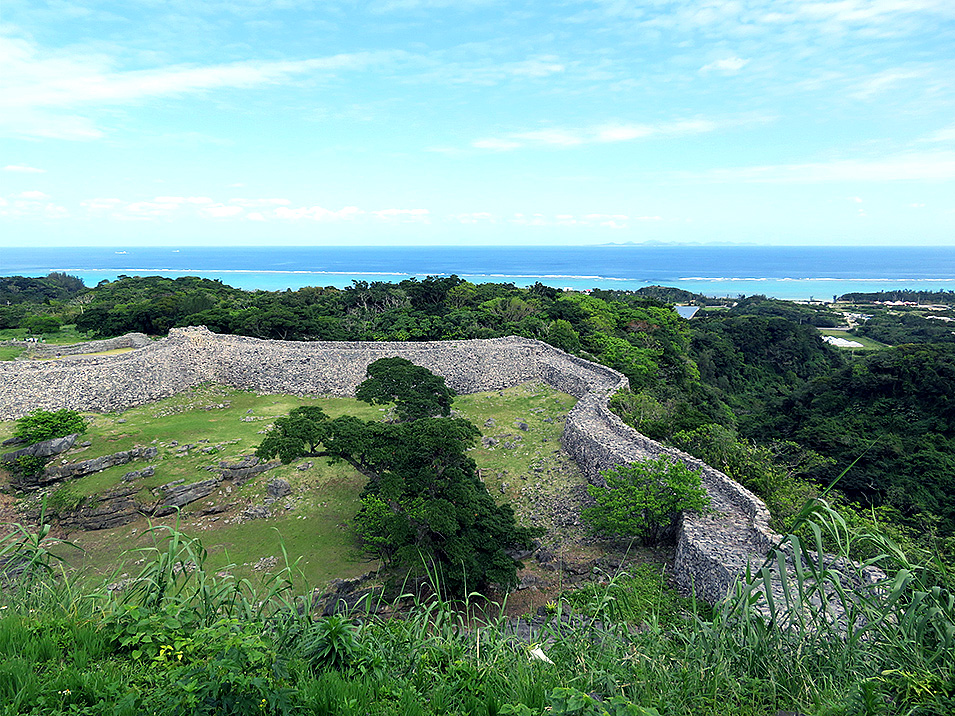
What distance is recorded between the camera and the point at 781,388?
32.8m

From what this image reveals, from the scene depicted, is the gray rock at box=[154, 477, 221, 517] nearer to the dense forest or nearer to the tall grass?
the tall grass

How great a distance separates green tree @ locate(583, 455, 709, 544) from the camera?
9.27 m

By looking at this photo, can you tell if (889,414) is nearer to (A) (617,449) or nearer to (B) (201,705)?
(A) (617,449)

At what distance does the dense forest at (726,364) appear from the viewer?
1322 centimetres

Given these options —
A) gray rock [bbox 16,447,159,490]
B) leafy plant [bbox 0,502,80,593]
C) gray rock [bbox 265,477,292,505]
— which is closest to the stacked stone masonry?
gray rock [bbox 16,447,159,490]

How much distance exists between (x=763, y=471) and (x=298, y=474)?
11.8 meters

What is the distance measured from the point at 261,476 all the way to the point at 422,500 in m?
6.38

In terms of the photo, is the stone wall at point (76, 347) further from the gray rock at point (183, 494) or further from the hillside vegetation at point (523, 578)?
the gray rock at point (183, 494)

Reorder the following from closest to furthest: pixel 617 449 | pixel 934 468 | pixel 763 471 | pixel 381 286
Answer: pixel 763 471
pixel 617 449
pixel 934 468
pixel 381 286

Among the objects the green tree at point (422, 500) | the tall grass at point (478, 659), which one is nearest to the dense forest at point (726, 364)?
the tall grass at point (478, 659)

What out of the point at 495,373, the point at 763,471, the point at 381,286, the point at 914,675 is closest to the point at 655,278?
the point at 381,286

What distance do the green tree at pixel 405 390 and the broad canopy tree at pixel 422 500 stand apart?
2.41m

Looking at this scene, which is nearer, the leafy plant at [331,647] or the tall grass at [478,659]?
the tall grass at [478,659]

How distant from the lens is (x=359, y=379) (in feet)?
63.8
